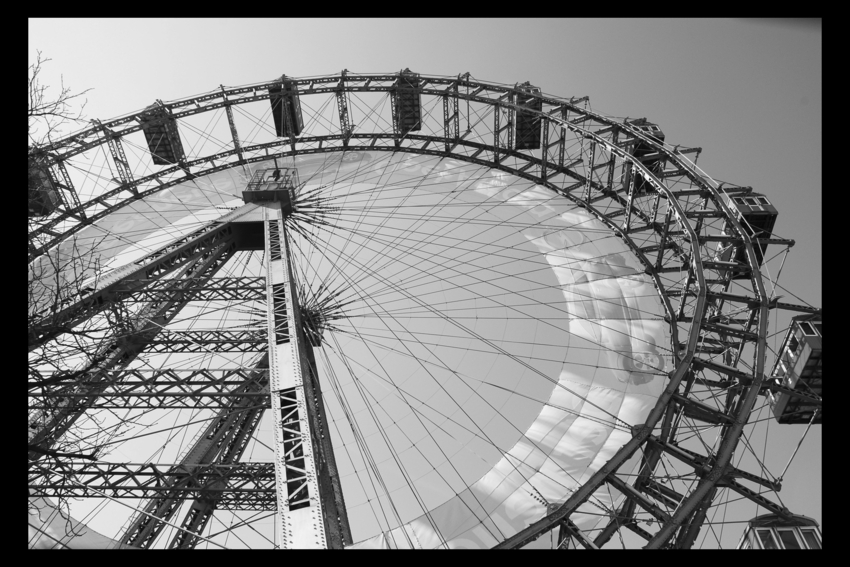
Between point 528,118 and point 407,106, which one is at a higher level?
point 407,106

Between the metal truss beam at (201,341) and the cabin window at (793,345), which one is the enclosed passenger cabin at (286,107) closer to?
the metal truss beam at (201,341)

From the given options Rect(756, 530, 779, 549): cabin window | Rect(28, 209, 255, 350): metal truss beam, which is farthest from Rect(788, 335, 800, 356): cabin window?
Rect(28, 209, 255, 350): metal truss beam

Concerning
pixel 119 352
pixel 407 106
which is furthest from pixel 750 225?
pixel 119 352

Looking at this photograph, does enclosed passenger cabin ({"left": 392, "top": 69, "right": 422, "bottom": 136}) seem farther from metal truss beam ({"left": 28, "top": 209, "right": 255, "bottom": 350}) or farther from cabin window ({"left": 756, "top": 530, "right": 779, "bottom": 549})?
cabin window ({"left": 756, "top": 530, "right": 779, "bottom": 549})

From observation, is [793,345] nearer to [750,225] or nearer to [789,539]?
[750,225]

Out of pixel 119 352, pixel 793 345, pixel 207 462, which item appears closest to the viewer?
pixel 207 462

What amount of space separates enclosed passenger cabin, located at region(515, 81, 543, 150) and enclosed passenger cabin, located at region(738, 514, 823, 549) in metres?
18.4

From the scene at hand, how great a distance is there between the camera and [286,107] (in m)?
30.2

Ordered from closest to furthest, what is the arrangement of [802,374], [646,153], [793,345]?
[802,374] < [793,345] < [646,153]

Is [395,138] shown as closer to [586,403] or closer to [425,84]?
[425,84]

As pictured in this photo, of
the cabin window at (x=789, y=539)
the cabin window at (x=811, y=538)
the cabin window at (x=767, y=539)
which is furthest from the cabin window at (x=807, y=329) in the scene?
the cabin window at (x=767, y=539)

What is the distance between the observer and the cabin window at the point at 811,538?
48.0 feet

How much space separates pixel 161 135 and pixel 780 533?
27.9 meters
